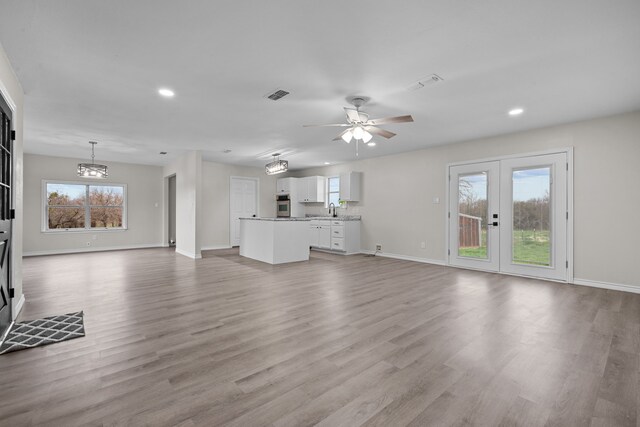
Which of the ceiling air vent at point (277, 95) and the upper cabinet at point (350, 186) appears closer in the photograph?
the ceiling air vent at point (277, 95)

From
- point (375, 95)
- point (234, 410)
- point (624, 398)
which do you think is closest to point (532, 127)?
point (375, 95)

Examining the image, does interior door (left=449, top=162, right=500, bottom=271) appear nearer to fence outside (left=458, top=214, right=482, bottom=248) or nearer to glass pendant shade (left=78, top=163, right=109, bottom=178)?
fence outside (left=458, top=214, right=482, bottom=248)

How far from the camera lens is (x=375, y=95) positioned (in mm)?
3697

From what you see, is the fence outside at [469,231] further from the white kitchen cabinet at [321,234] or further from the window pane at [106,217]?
the window pane at [106,217]

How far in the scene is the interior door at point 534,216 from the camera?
191 inches

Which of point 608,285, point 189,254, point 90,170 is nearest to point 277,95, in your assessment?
point 90,170

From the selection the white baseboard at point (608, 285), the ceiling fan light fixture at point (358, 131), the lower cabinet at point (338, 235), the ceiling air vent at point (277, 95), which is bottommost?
the white baseboard at point (608, 285)

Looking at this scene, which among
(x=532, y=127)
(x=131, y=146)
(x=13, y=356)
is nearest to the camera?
(x=13, y=356)

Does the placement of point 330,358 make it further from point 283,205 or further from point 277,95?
point 283,205

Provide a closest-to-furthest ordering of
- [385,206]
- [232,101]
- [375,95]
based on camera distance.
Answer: [375,95], [232,101], [385,206]

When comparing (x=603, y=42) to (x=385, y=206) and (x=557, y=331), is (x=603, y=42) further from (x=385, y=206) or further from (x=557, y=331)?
(x=385, y=206)

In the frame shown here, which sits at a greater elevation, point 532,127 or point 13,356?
point 532,127

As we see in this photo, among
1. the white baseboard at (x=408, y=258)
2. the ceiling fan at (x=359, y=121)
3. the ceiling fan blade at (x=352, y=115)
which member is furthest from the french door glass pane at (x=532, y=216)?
the ceiling fan blade at (x=352, y=115)

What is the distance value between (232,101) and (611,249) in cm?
584
